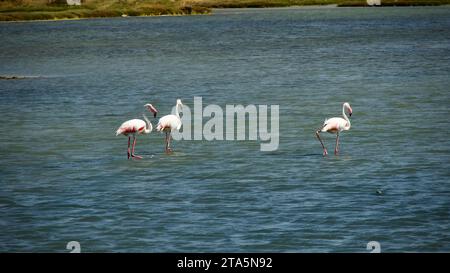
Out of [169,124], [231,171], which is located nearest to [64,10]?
[169,124]

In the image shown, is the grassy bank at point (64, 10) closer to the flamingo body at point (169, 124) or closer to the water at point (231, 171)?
the water at point (231, 171)

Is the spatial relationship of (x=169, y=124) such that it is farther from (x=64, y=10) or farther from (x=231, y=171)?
(x=64, y=10)

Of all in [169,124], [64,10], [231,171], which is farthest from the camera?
[64,10]

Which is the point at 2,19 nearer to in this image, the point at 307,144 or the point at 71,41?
the point at 71,41

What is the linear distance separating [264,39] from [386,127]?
2902 inches

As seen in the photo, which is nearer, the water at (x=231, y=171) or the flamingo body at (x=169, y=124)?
the water at (x=231, y=171)

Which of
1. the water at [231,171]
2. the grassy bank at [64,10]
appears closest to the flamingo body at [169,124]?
the water at [231,171]

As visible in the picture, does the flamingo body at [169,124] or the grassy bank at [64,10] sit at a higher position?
the grassy bank at [64,10]

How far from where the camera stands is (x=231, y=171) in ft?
79.9

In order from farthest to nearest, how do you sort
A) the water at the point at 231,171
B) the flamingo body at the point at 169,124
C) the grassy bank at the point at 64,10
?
the grassy bank at the point at 64,10, the flamingo body at the point at 169,124, the water at the point at 231,171

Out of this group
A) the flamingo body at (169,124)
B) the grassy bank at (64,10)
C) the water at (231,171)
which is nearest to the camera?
the water at (231,171)

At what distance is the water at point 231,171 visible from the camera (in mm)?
18172

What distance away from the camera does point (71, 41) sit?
104 m
